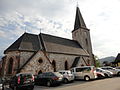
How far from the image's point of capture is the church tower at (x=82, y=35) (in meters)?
33.1

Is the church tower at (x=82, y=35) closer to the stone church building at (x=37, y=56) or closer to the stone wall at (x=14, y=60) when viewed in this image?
the stone church building at (x=37, y=56)

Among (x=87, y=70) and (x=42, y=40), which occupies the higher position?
(x=42, y=40)

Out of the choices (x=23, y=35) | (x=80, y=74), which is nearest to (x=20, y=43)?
(x=23, y=35)

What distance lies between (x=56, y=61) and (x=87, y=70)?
9.58 m

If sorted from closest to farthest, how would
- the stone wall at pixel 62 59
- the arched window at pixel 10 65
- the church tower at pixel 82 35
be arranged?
the arched window at pixel 10 65 < the stone wall at pixel 62 59 < the church tower at pixel 82 35

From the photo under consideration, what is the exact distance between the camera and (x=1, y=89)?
10.4m

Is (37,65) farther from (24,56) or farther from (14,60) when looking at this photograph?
(14,60)

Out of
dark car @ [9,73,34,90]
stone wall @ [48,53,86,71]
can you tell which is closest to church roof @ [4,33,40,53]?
stone wall @ [48,53,86,71]

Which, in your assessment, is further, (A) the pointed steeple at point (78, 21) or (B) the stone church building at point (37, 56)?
(A) the pointed steeple at point (78, 21)

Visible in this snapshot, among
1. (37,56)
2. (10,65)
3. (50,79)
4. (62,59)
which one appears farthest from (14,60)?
(62,59)

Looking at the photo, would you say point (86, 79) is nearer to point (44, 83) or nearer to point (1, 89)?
point (44, 83)

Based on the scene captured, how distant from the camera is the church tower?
1303 inches

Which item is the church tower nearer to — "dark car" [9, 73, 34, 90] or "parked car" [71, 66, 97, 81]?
"parked car" [71, 66, 97, 81]

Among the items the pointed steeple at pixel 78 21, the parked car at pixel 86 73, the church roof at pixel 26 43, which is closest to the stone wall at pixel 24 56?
the church roof at pixel 26 43
